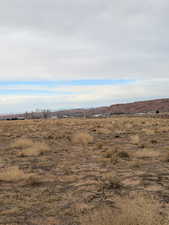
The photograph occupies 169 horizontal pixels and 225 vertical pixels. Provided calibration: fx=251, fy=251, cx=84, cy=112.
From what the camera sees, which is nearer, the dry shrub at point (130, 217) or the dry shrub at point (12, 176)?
the dry shrub at point (130, 217)

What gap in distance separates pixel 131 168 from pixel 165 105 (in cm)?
15360

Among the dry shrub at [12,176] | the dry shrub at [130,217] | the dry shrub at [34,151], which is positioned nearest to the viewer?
the dry shrub at [130,217]

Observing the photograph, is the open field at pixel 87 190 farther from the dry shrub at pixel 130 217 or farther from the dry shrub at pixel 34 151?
the dry shrub at pixel 34 151

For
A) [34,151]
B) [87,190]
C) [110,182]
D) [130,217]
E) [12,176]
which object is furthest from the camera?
[34,151]

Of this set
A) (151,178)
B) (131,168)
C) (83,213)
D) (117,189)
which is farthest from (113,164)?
(83,213)

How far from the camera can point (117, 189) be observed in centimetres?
748

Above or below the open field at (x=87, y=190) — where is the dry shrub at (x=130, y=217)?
above

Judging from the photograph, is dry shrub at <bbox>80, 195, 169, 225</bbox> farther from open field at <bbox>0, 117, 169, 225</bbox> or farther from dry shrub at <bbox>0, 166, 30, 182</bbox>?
dry shrub at <bbox>0, 166, 30, 182</bbox>

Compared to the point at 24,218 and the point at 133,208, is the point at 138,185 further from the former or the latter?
the point at 24,218

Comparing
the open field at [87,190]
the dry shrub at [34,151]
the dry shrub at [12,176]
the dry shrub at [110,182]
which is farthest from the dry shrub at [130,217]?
the dry shrub at [34,151]

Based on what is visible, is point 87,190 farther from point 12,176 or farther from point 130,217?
point 12,176

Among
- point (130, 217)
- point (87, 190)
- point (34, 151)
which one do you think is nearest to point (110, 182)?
point (87, 190)

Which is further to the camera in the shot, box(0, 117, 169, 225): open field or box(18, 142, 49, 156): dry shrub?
box(18, 142, 49, 156): dry shrub

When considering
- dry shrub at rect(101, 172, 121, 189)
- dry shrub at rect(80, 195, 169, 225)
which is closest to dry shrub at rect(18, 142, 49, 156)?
dry shrub at rect(101, 172, 121, 189)
